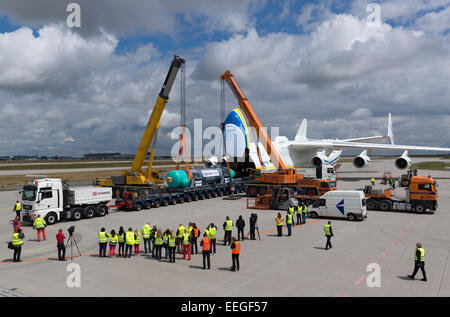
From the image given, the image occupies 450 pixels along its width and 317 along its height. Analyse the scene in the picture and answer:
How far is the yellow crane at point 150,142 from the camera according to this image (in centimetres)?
2883

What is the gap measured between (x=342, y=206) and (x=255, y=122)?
17483mm

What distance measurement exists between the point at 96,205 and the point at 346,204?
18.4m

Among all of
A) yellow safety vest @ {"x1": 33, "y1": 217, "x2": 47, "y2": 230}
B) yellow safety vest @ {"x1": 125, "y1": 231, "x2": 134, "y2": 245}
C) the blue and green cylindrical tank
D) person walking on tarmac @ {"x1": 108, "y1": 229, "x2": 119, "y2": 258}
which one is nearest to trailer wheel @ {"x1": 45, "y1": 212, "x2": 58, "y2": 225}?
yellow safety vest @ {"x1": 33, "y1": 217, "x2": 47, "y2": 230}

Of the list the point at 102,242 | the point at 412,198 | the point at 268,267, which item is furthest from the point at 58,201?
the point at 412,198

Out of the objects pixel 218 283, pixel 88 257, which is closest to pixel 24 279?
pixel 88 257

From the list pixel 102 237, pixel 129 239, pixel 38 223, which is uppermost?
pixel 38 223

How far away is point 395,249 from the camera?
49.6 feet

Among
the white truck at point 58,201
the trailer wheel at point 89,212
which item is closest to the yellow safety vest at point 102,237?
the white truck at point 58,201

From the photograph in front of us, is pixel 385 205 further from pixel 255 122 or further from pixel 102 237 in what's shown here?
pixel 102 237

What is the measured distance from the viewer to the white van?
21516 millimetres

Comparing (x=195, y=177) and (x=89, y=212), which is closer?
(x=89, y=212)

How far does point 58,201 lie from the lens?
22.0m

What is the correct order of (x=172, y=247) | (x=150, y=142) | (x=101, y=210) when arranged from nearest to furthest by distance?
(x=172, y=247)
(x=101, y=210)
(x=150, y=142)

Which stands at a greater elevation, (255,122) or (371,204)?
(255,122)
